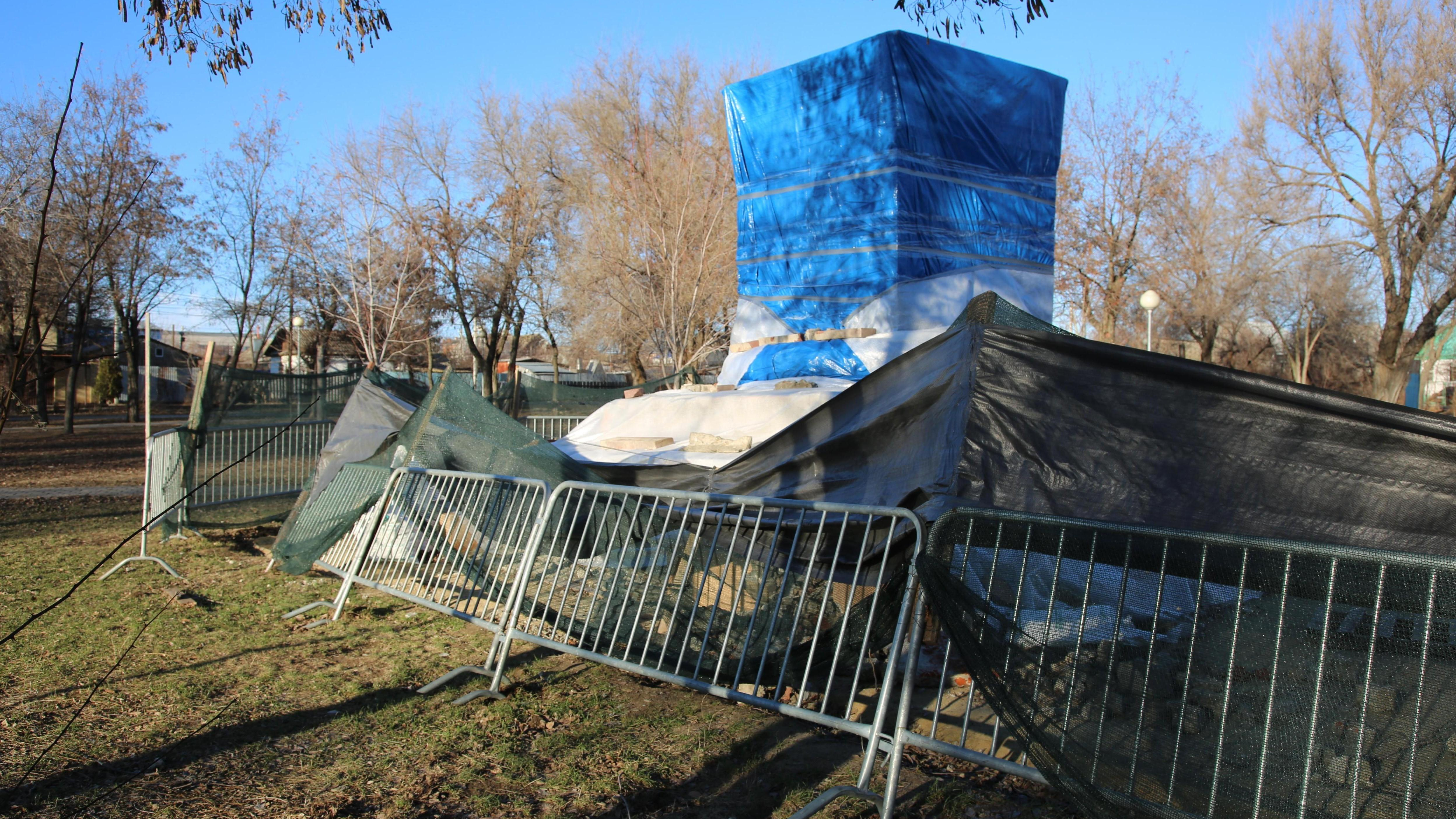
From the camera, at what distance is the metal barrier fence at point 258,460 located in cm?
980

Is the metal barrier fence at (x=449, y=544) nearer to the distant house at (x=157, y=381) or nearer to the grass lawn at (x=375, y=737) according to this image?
the grass lawn at (x=375, y=737)

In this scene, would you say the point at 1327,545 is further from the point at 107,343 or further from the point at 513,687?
the point at 107,343

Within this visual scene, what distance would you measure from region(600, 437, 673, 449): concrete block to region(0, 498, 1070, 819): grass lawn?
3.41m

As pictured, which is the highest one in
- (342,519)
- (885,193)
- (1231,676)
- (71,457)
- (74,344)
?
(885,193)

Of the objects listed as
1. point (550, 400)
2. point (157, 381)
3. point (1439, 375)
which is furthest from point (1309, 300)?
point (157, 381)

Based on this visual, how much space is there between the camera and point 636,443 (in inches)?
387

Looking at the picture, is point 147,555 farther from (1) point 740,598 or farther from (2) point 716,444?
(1) point 740,598

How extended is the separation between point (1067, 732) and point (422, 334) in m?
34.9

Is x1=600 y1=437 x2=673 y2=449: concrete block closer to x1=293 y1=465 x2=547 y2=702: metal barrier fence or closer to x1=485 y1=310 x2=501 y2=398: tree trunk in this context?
x1=293 y1=465 x2=547 y2=702: metal barrier fence

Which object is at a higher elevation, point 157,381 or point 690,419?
point 690,419

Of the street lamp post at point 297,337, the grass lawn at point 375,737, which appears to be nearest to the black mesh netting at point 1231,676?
the grass lawn at point 375,737

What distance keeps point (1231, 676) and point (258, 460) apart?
35.1ft

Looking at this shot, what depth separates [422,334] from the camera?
35.2 m

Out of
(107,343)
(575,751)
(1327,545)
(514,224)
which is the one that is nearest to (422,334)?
(514,224)
